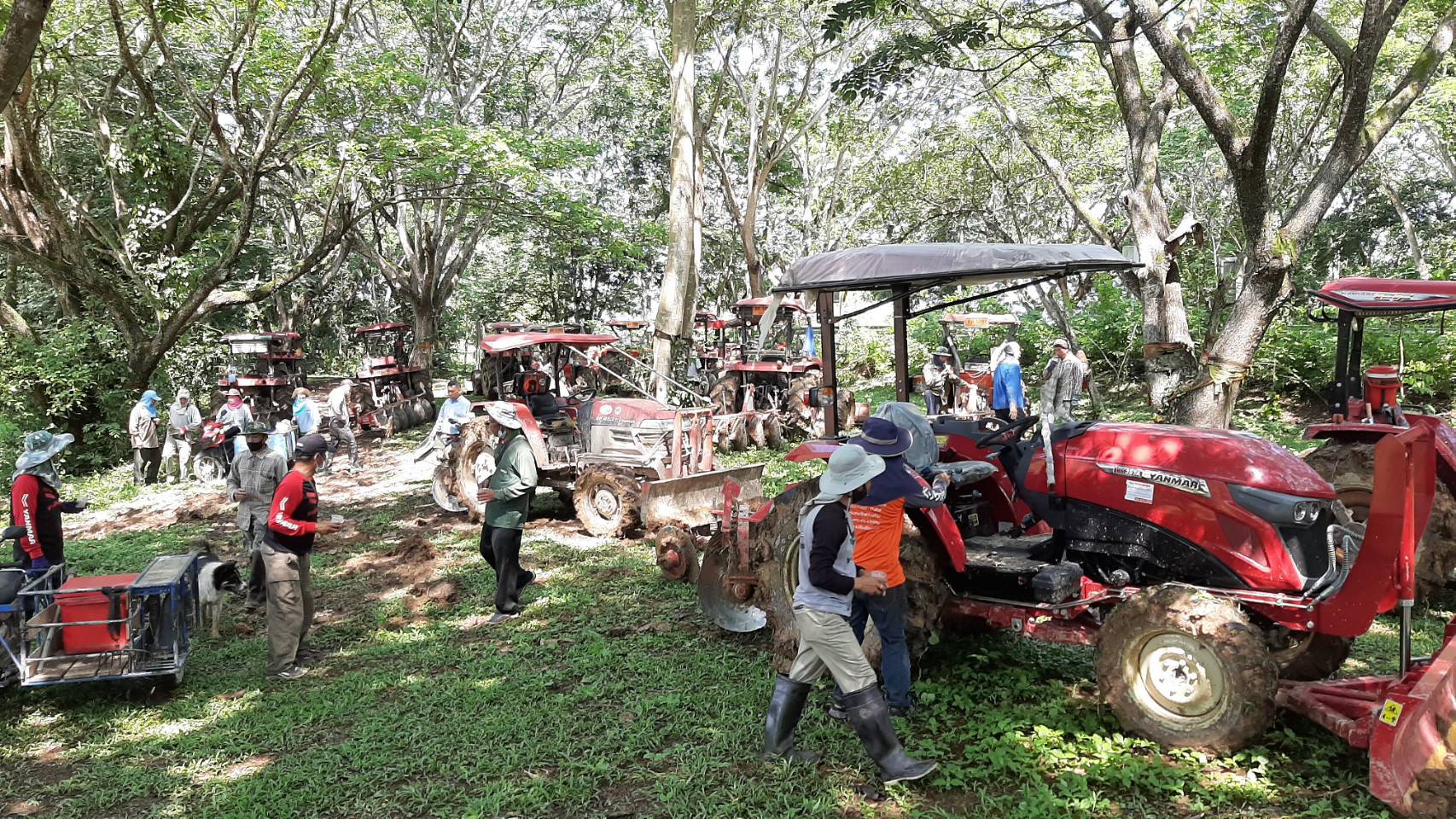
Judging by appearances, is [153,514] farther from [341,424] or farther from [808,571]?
[808,571]

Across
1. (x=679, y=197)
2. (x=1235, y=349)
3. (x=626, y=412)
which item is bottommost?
(x=626, y=412)

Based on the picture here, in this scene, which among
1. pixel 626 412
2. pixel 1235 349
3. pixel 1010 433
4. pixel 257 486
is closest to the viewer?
pixel 1010 433

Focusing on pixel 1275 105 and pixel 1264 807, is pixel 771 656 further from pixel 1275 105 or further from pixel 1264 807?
pixel 1275 105

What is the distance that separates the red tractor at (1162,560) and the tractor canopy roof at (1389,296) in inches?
101

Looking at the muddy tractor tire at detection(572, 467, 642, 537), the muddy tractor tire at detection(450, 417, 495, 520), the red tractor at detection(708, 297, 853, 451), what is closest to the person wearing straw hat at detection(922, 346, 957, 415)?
the red tractor at detection(708, 297, 853, 451)

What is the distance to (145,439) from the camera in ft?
42.2

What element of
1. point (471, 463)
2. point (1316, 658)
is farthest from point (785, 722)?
point (471, 463)

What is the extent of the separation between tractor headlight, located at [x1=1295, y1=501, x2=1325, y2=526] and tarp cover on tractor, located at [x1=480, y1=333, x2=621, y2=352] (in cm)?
757

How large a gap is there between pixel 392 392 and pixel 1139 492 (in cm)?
1764

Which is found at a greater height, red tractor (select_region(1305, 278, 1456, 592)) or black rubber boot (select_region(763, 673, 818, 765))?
red tractor (select_region(1305, 278, 1456, 592))

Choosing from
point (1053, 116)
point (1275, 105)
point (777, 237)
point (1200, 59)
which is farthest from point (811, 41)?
point (1275, 105)

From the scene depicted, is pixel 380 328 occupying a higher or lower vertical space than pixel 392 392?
Answer: higher

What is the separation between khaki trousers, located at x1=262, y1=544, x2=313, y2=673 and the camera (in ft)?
18.4

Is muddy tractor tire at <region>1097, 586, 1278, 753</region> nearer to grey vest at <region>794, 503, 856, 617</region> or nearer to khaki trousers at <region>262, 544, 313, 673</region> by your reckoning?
grey vest at <region>794, 503, 856, 617</region>
